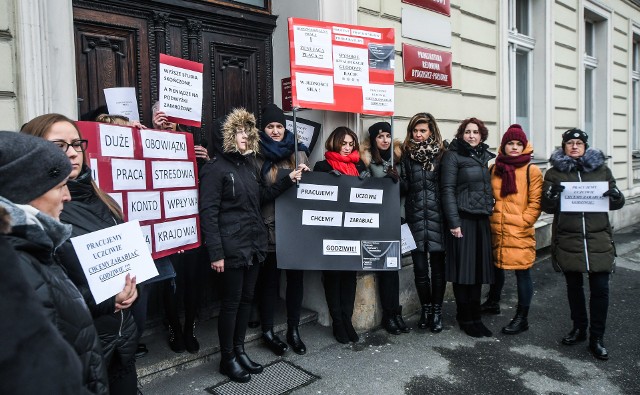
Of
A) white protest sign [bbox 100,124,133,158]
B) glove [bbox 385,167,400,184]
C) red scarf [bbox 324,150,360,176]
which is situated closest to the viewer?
white protest sign [bbox 100,124,133,158]

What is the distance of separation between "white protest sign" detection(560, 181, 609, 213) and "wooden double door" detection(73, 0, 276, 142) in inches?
112

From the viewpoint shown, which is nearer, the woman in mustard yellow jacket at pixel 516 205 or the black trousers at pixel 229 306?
the black trousers at pixel 229 306

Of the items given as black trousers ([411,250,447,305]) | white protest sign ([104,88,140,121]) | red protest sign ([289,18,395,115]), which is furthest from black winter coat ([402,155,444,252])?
white protest sign ([104,88,140,121])

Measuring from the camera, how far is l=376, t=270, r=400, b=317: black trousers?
457 centimetres

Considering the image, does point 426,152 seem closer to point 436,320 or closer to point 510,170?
point 510,170

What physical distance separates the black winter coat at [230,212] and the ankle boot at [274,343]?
76 cm

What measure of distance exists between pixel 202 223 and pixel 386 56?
2.25 meters

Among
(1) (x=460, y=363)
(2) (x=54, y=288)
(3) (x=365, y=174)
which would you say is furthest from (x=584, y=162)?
(2) (x=54, y=288)

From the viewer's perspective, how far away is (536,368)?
12.6 ft

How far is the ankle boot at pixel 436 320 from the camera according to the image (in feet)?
15.0

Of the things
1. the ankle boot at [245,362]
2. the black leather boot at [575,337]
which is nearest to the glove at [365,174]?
the ankle boot at [245,362]

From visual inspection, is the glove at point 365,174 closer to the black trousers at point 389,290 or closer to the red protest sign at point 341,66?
the red protest sign at point 341,66

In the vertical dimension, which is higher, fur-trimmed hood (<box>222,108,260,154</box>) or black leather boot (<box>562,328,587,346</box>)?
fur-trimmed hood (<box>222,108,260,154</box>)

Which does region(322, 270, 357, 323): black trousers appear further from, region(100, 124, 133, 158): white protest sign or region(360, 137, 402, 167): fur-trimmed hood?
region(100, 124, 133, 158): white protest sign
